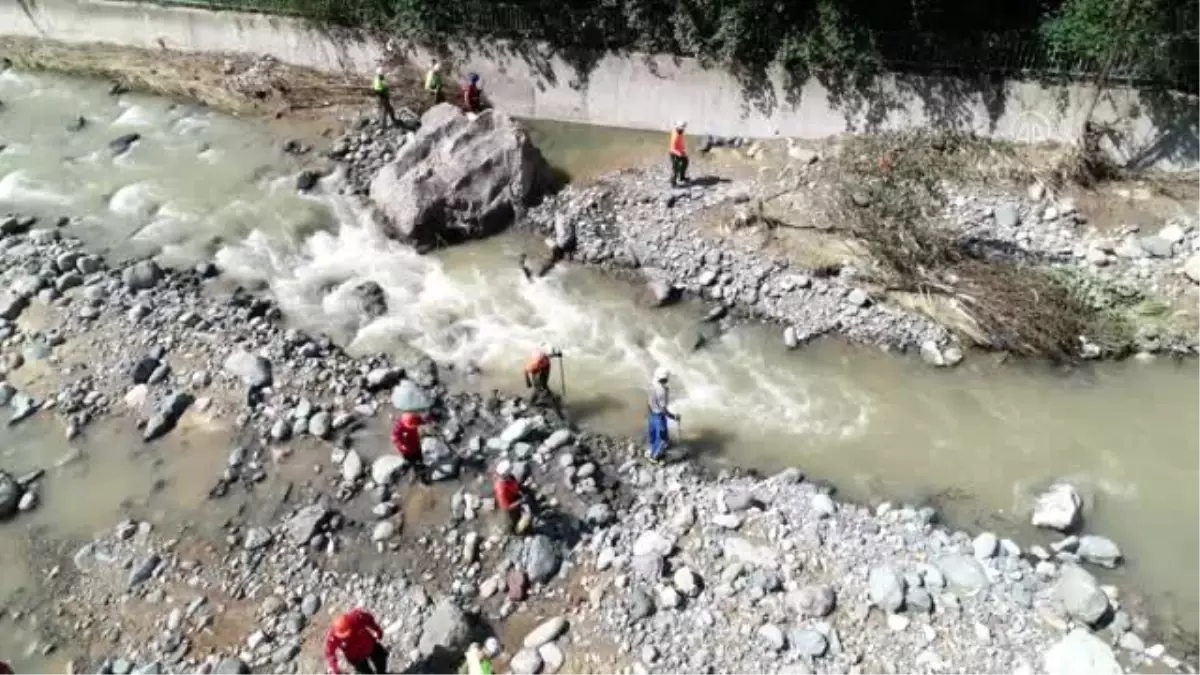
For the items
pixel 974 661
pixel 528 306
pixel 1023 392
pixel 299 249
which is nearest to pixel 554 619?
pixel 974 661

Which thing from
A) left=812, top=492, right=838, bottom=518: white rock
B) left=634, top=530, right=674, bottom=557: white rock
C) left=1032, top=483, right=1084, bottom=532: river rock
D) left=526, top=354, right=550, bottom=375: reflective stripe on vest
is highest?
left=526, top=354, right=550, bottom=375: reflective stripe on vest

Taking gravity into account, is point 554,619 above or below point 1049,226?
below

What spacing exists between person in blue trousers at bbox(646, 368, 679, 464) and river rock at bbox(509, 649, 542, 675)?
133 inches

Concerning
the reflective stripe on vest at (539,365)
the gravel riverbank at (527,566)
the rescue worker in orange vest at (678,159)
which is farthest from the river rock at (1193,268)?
the reflective stripe on vest at (539,365)

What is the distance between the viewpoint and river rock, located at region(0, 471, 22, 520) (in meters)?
12.8

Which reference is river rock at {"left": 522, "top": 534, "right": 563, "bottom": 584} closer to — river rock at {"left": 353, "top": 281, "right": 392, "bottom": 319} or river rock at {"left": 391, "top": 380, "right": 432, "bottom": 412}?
river rock at {"left": 391, "top": 380, "right": 432, "bottom": 412}

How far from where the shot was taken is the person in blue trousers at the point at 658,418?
12555 millimetres

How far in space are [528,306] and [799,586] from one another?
22.9 feet

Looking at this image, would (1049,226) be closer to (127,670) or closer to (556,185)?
(556,185)

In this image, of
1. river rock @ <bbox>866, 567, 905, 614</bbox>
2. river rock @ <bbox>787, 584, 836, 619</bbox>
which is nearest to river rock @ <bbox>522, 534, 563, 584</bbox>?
river rock @ <bbox>787, 584, 836, 619</bbox>

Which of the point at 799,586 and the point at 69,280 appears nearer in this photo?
the point at 799,586

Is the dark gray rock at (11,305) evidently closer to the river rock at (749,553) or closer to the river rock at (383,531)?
the river rock at (383,531)

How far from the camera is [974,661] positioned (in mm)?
10570

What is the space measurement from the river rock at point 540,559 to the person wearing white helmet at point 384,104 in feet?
37.4
